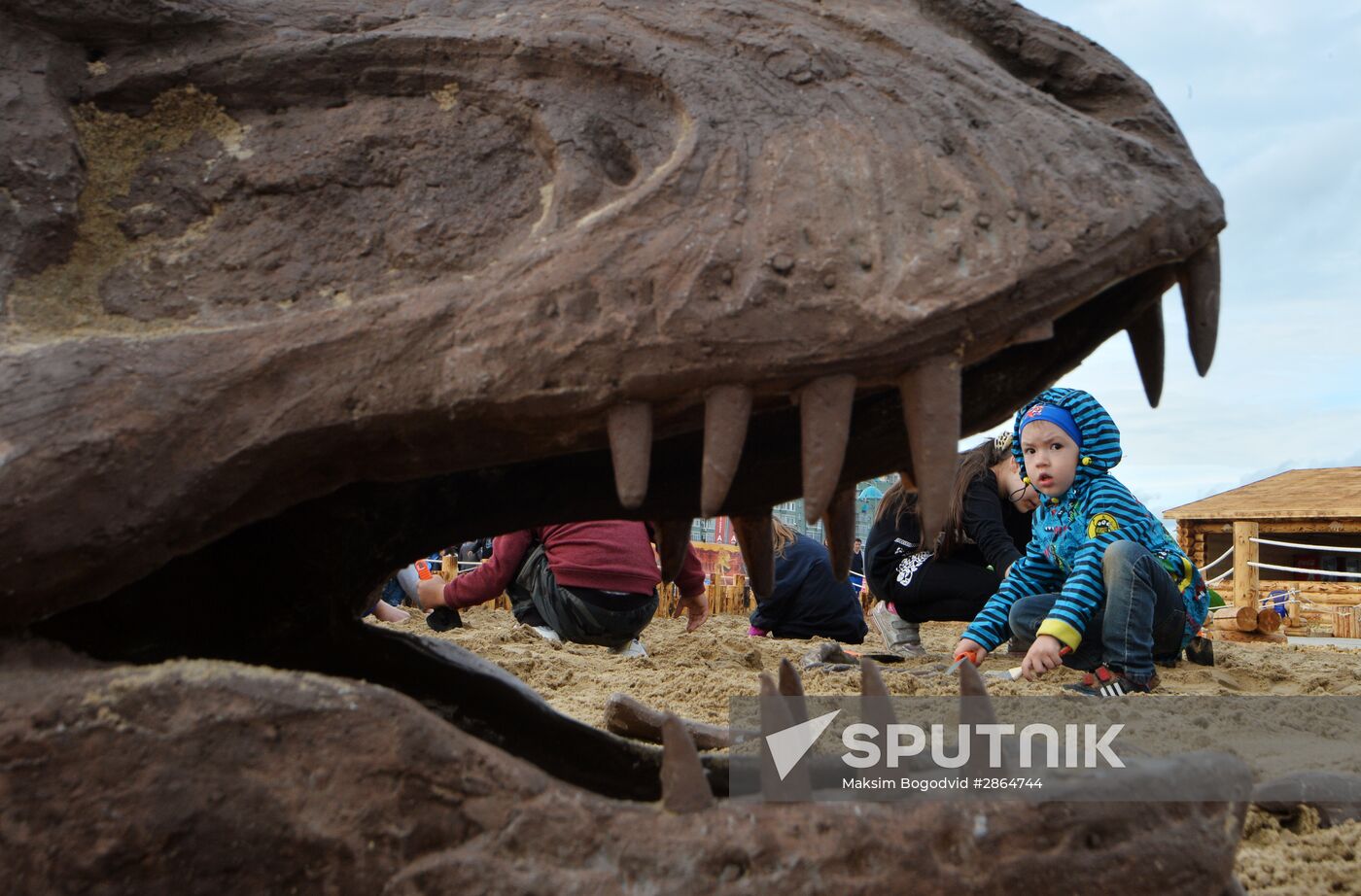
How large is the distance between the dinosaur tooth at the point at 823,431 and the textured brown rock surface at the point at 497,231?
0.10 feet

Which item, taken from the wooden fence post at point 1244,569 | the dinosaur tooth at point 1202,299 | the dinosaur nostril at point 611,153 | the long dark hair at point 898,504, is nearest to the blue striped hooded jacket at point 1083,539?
the long dark hair at point 898,504

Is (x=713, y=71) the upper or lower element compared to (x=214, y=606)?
upper

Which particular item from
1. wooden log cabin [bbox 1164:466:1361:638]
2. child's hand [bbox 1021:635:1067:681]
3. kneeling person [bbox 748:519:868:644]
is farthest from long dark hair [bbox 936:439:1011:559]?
wooden log cabin [bbox 1164:466:1361:638]

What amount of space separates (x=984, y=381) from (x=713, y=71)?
0.61 metres

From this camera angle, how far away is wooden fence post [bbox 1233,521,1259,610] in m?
13.2

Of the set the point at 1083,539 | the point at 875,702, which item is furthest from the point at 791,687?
the point at 1083,539

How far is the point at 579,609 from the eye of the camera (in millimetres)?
6125

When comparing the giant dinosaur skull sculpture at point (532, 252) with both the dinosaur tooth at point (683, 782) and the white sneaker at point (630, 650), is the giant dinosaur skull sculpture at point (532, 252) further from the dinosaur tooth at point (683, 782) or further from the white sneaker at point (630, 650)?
the white sneaker at point (630, 650)

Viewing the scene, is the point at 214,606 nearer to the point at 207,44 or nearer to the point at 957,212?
the point at 207,44

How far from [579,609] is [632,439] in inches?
188

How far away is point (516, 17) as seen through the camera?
5.83 feet

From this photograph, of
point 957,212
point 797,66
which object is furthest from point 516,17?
point 957,212

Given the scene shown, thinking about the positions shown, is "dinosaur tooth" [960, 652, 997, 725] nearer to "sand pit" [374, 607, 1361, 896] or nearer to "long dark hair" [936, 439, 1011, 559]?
"sand pit" [374, 607, 1361, 896]

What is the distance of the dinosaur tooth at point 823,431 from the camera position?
1.42m
